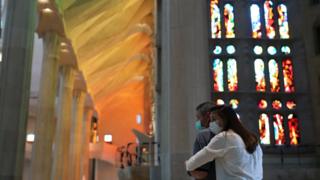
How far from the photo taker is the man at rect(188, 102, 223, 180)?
2.57m

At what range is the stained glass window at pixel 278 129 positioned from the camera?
40.6ft

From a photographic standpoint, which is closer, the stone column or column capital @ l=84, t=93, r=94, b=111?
the stone column

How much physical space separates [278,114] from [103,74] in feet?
42.8

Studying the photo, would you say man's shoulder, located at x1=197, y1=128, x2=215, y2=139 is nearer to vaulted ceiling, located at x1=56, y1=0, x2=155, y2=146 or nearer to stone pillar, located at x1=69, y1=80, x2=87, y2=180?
vaulted ceiling, located at x1=56, y1=0, x2=155, y2=146

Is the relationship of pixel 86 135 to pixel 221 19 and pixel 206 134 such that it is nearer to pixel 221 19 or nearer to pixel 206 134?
pixel 221 19

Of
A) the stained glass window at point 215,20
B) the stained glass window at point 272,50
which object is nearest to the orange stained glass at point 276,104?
the stained glass window at point 272,50

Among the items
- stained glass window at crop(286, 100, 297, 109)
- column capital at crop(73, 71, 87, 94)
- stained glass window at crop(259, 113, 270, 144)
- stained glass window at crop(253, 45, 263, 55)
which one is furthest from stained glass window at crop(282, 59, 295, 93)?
column capital at crop(73, 71, 87, 94)

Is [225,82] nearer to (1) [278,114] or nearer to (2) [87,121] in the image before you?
(1) [278,114]

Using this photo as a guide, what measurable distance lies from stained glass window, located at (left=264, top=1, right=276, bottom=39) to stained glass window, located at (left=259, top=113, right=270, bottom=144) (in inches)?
99.9

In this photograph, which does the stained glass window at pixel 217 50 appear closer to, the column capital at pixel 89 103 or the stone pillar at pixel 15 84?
the stone pillar at pixel 15 84

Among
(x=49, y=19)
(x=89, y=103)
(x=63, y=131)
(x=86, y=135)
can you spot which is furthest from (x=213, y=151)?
(x=89, y=103)

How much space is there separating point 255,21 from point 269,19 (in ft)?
1.42

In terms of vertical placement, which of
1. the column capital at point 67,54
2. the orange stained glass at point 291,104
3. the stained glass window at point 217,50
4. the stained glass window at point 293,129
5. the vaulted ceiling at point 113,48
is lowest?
the stained glass window at point 293,129

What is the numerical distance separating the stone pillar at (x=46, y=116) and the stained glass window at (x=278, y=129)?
276 inches
